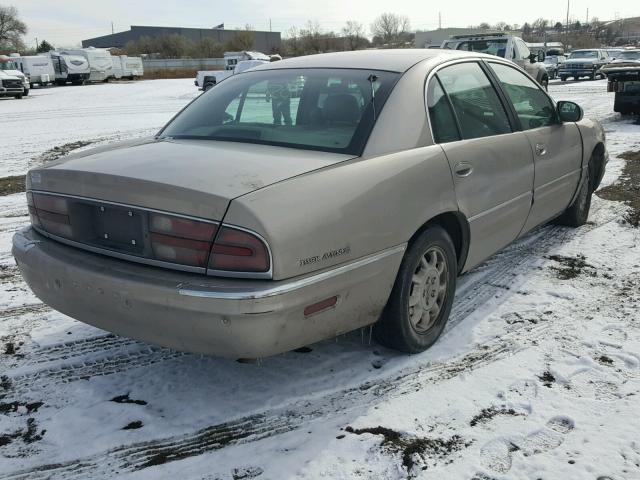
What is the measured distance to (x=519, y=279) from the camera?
4301 mm

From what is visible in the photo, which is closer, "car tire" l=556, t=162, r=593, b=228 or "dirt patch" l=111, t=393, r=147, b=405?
"dirt patch" l=111, t=393, r=147, b=405

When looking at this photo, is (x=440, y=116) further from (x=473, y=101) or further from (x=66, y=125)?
(x=66, y=125)

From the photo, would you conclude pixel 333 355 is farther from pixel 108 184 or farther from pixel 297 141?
pixel 108 184

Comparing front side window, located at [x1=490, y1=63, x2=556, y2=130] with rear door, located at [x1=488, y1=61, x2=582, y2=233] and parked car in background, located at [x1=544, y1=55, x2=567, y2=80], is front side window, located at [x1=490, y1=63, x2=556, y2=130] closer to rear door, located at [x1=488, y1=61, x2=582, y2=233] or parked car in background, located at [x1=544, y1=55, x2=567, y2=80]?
rear door, located at [x1=488, y1=61, x2=582, y2=233]

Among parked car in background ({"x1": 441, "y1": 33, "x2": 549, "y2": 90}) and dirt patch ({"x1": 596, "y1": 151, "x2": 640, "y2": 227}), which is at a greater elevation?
parked car in background ({"x1": 441, "y1": 33, "x2": 549, "y2": 90})

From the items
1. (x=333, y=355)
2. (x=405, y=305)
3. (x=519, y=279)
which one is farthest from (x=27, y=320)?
(x=519, y=279)

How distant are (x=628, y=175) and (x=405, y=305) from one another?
19.0ft

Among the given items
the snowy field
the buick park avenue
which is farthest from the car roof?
the snowy field

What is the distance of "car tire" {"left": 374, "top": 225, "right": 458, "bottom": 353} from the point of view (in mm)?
2996

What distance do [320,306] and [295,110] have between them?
1.28m

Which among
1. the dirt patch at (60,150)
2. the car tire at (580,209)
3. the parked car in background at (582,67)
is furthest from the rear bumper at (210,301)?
the parked car in background at (582,67)

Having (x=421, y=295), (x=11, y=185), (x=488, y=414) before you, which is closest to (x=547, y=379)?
(x=488, y=414)

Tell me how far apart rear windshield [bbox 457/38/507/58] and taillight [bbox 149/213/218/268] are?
1489 cm

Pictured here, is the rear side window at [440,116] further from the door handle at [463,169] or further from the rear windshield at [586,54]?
the rear windshield at [586,54]
